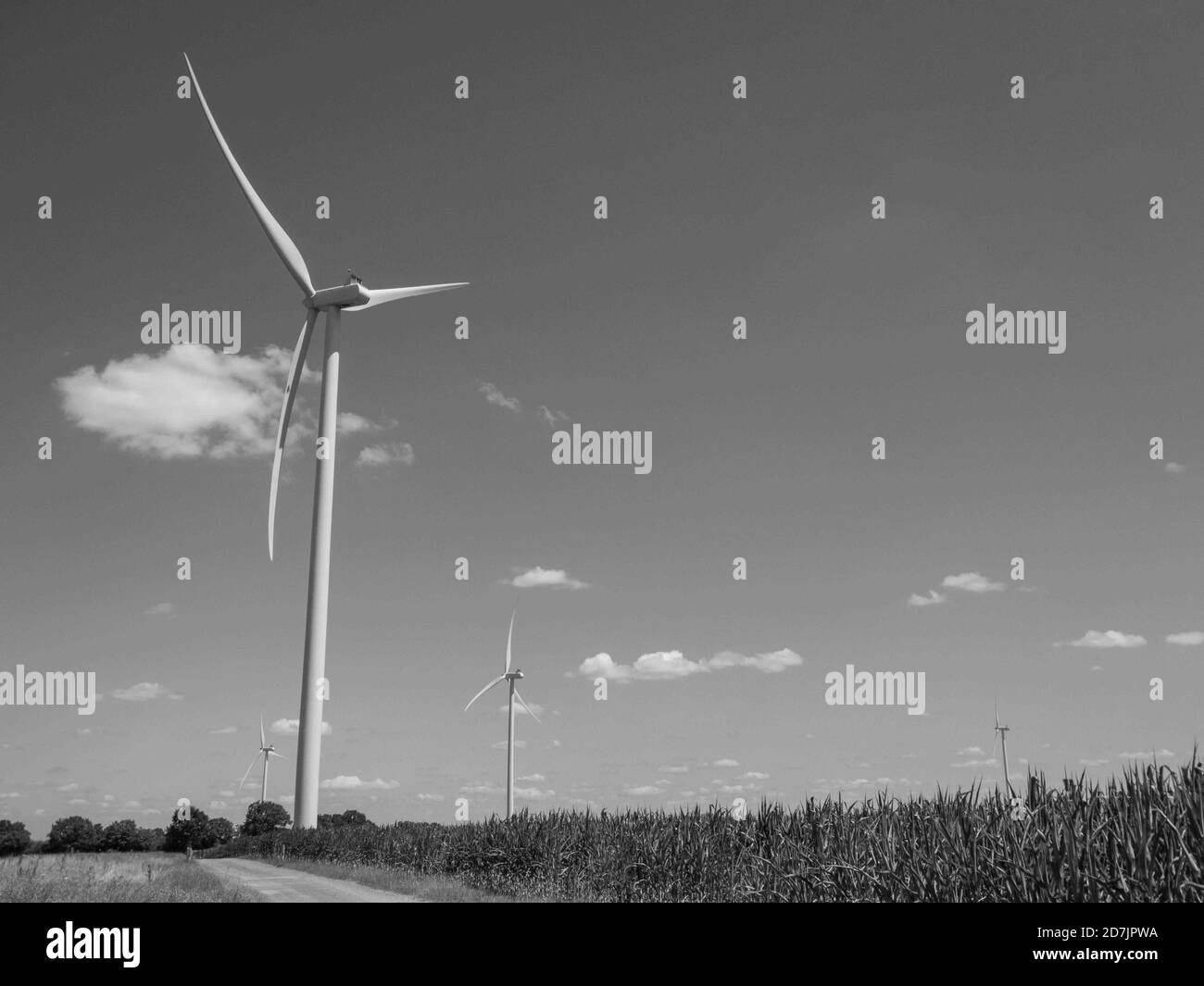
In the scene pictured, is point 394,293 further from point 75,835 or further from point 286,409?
point 75,835

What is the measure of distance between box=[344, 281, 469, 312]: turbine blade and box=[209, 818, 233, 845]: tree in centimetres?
7391

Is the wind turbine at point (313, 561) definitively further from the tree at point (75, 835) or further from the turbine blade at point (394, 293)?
the tree at point (75, 835)

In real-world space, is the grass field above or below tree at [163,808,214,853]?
above

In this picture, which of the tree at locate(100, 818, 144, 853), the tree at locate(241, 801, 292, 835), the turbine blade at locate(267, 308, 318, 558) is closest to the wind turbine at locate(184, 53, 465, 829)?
the turbine blade at locate(267, 308, 318, 558)

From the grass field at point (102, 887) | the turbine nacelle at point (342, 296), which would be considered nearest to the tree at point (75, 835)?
the turbine nacelle at point (342, 296)

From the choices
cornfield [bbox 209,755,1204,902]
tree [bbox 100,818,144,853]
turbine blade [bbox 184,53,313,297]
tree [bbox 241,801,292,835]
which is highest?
Answer: turbine blade [bbox 184,53,313,297]

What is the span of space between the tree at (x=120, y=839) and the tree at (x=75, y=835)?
0.70m

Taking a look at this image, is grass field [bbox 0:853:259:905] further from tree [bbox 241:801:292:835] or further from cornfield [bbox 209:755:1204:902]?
tree [bbox 241:801:292:835]

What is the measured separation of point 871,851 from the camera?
2172cm

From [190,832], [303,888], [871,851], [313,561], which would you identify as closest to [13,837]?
[190,832]

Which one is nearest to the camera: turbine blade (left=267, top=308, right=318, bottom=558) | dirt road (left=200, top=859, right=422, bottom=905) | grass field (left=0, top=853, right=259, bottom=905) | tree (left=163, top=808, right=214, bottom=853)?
grass field (left=0, top=853, right=259, bottom=905)

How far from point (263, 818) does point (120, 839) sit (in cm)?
2786

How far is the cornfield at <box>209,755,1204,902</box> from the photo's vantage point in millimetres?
16422
